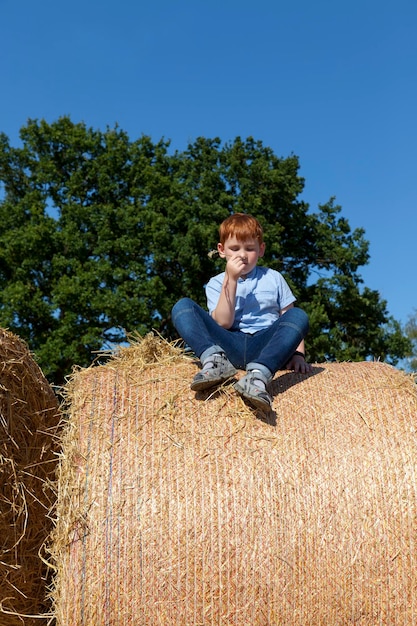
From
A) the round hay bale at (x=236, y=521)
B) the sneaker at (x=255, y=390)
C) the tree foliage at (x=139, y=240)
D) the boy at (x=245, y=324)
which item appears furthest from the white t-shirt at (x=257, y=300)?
the tree foliage at (x=139, y=240)

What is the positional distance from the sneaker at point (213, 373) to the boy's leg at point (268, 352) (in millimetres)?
97

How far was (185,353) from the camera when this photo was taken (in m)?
4.40

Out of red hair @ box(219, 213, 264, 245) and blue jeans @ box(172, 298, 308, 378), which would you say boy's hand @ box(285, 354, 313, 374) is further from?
red hair @ box(219, 213, 264, 245)

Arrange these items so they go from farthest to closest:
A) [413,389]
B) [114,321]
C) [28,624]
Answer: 1. [114,321]
2. [413,389]
3. [28,624]

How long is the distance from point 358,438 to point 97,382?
142cm

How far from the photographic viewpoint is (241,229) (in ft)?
13.6

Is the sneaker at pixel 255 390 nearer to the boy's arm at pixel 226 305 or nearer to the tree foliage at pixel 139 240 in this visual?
the boy's arm at pixel 226 305

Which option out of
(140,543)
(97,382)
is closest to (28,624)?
(140,543)

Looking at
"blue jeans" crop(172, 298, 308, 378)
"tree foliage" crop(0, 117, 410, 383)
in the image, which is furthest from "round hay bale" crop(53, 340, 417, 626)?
"tree foliage" crop(0, 117, 410, 383)

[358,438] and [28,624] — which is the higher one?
[358,438]

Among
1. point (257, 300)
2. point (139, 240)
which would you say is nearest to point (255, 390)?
point (257, 300)

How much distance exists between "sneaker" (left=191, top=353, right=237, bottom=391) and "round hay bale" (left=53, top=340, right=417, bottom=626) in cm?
16

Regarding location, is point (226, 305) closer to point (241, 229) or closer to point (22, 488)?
point (241, 229)

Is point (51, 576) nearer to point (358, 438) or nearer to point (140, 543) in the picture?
point (140, 543)
